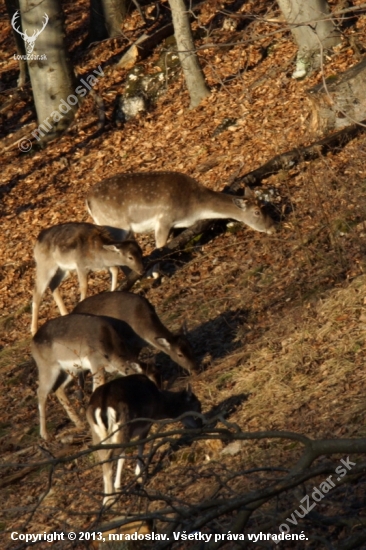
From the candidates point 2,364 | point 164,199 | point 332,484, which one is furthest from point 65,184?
point 332,484

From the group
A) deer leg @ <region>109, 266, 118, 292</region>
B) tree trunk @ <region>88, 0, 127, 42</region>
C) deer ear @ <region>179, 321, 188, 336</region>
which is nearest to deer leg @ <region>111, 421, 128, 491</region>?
deer ear @ <region>179, 321, 188, 336</region>

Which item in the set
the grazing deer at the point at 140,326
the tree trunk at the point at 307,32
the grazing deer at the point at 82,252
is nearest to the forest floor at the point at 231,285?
the tree trunk at the point at 307,32

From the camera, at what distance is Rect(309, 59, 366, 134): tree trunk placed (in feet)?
48.5

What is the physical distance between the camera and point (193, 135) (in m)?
18.1

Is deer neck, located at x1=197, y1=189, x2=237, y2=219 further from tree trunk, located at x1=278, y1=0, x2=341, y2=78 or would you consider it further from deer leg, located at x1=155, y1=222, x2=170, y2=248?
tree trunk, located at x1=278, y1=0, x2=341, y2=78

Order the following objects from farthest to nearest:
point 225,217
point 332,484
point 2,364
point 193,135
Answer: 1. point 193,135
2. point 225,217
3. point 2,364
4. point 332,484

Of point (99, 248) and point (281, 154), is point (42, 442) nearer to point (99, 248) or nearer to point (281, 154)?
point (99, 248)

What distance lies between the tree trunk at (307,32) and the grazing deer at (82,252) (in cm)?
518

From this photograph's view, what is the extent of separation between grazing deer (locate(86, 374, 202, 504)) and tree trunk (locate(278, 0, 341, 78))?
8.69 meters

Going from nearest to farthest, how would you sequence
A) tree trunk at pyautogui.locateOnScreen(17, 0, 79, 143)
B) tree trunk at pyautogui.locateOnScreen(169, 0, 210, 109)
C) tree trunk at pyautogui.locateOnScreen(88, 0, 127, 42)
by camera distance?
tree trunk at pyautogui.locateOnScreen(169, 0, 210, 109) < tree trunk at pyautogui.locateOnScreen(17, 0, 79, 143) < tree trunk at pyautogui.locateOnScreen(88, 0, 127, 42)

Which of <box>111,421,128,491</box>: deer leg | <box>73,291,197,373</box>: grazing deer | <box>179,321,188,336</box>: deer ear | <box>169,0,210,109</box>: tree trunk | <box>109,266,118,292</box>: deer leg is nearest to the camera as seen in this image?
<box>111,421,128,491</box>: deer leg

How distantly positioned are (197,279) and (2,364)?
2981 mm

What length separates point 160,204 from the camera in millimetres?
Answer: 14578

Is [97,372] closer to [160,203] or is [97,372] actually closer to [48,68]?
[160,203]
